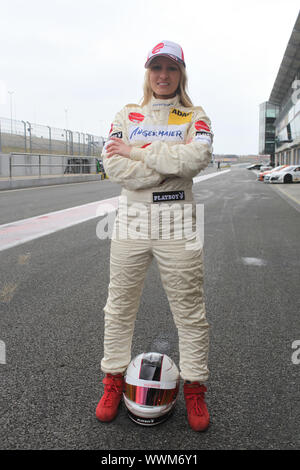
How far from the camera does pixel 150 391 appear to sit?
6.75 feet

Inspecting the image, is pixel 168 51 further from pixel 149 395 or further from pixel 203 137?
pixel 149 395

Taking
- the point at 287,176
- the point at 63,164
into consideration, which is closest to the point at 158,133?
the point at 287,176

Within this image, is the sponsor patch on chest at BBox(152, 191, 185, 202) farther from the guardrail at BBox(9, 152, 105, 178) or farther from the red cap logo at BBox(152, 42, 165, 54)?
the guardrail at BBox(9, 152, 105, 178)

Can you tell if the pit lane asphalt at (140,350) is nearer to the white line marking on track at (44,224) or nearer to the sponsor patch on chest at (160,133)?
the white line marking on track at (44,224)

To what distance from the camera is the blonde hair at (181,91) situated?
217 centimetres

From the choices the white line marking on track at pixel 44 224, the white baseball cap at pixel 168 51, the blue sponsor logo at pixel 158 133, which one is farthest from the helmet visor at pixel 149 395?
the white line marking on track at pixel 44 224

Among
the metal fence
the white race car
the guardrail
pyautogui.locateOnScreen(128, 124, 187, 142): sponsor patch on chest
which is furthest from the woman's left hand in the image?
the white race car

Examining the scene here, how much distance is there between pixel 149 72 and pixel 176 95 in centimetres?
19

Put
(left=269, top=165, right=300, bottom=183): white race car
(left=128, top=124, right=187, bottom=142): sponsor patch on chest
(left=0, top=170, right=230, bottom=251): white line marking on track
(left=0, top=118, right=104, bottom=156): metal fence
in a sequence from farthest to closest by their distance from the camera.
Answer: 1. (left=269, top=165, right=300, bottom=183): white race car
2. (left=0, top=118, right=104, bottom=156): metal fence
3. (left=0, top=170, right=230, bottom=251): white line marking on track
4. (left=128, top=124, right=187, bottom=142): sponsor patch on chest

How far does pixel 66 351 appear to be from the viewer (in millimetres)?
2789

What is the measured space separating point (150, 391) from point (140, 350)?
2.46 ft

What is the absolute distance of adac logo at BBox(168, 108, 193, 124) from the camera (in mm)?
2119

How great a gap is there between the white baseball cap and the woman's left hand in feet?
1.52

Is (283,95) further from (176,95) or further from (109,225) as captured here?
(176,95)
